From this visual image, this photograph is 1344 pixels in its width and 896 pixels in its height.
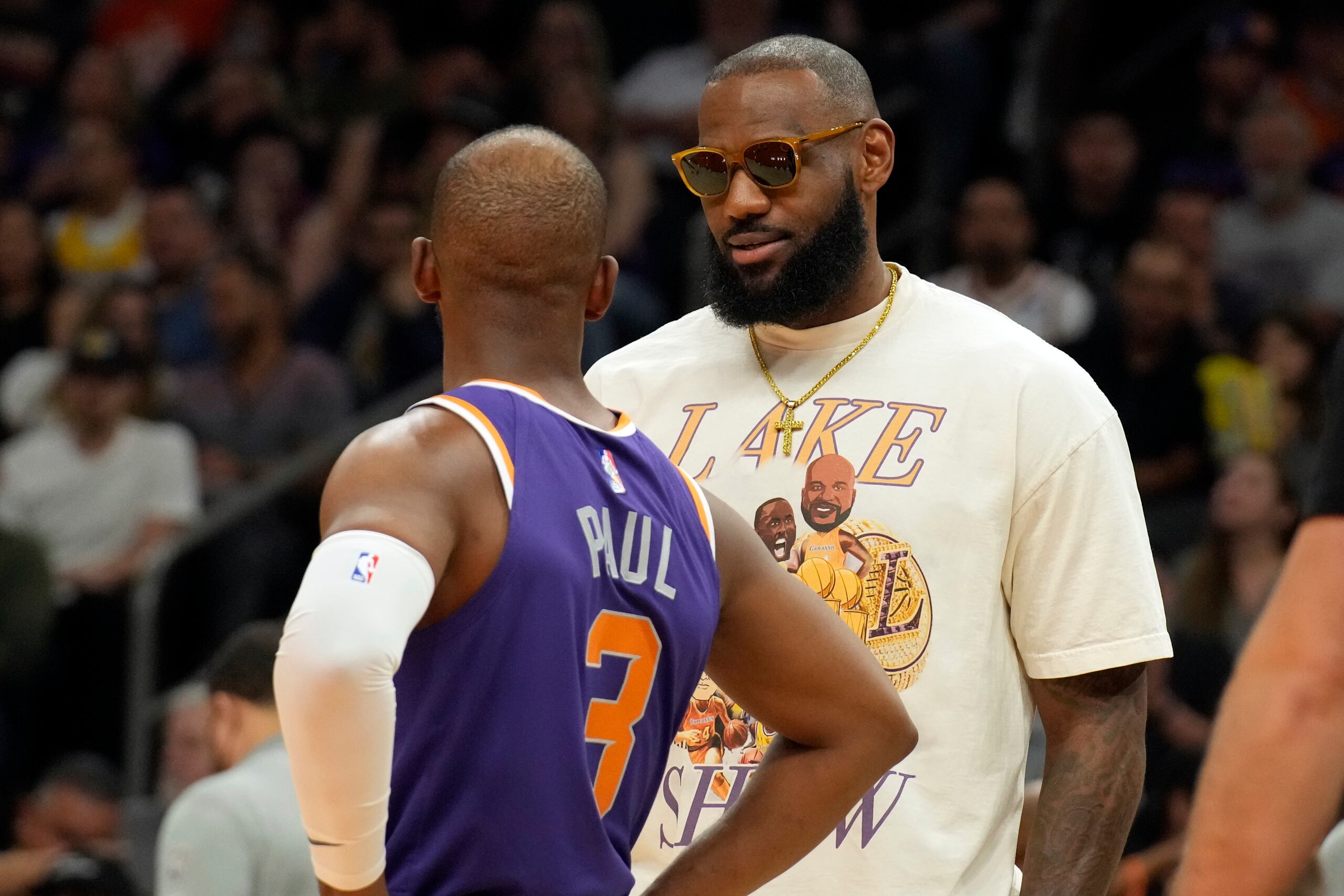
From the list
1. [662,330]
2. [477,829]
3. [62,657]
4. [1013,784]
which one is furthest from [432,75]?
[477,829]

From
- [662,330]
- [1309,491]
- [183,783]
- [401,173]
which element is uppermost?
[1309,491]

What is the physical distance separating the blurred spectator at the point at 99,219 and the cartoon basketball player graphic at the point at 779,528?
673 cm

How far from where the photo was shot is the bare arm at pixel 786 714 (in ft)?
7.47

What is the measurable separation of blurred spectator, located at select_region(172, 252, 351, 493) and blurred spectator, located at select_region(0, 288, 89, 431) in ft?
2.11

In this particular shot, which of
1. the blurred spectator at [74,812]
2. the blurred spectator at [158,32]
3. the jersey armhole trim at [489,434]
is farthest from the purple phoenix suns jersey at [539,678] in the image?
the blurred spectator at [158,32]

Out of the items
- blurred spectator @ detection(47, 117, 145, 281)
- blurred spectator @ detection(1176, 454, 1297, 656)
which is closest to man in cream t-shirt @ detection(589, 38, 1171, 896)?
blurred spectator @ detection(1176, 454, 1297, 656)

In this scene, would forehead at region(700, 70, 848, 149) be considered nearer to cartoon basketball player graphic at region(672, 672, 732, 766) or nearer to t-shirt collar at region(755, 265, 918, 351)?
t-shirt collar at region(755, 265, 918, 351)

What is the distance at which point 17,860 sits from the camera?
6.18 meters

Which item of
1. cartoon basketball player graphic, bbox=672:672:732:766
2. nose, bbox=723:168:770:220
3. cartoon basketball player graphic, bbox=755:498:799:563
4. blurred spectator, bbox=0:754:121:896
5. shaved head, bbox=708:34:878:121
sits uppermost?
shaved head, bbox=708:34:878:121

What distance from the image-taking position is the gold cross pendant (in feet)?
9.91

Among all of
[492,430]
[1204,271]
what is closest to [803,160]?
[492,430]

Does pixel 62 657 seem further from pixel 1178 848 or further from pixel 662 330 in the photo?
pixel 662 330

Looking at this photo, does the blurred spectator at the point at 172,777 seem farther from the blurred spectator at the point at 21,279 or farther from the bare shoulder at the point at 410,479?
the bare shoulder at the point at 410,479

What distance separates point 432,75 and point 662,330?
6815 millimetres
